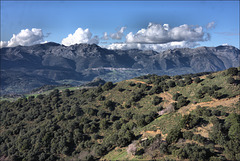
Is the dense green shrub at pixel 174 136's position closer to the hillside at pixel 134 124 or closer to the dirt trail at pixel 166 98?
the hillside at pixel 134 124

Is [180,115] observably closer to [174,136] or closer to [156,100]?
[174,136]

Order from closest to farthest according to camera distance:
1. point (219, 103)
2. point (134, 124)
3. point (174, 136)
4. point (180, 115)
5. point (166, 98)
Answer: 1. point (174, 136)
2. point (180, 115)
3. point (219, 103)
4. point (134, 124)
5. point (166, 98)

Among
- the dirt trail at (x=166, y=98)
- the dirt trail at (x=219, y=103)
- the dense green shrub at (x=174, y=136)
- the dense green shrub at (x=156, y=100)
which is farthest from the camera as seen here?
the dense green shrub at (x=156, y=100)

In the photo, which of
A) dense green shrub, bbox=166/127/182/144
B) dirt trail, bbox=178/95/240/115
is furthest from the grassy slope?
dense green shrub, bbox=166/127/182/144

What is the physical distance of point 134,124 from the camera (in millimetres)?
60406

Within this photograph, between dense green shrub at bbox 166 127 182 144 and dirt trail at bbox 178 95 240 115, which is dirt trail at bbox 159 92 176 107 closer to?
dirt trail at bbox 178 95 240 115

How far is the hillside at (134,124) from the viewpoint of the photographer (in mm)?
36875

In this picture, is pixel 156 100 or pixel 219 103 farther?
pixel 156 100

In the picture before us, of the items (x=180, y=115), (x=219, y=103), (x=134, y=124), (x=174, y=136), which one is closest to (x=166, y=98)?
(x=134, y=124)

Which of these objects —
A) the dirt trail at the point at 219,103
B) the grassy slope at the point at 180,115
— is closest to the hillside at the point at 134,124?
the dirt trail at the point at 219,103

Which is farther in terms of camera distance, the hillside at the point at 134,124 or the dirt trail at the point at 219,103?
the dirt trail at the point at 219,103

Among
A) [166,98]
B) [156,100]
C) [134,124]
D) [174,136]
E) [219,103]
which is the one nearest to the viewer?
[174,136]

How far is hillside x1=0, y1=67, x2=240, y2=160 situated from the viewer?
3688 cm

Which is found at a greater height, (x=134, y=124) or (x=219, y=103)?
(x=219, y=103)
